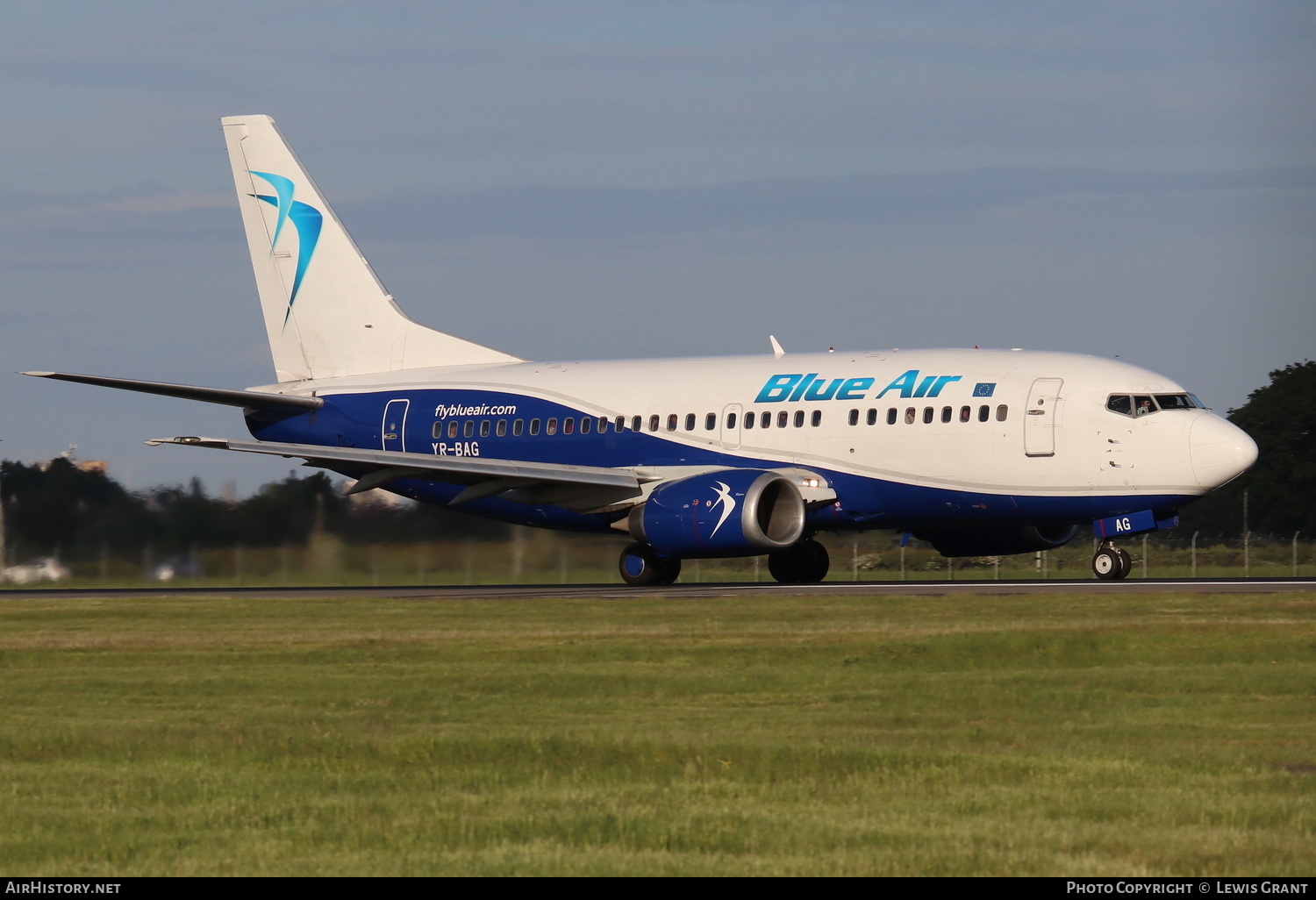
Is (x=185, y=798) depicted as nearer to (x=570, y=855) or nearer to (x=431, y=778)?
(x=431, y=778)

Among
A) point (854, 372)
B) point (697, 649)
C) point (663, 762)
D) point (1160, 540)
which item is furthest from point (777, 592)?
point (1160, 540)

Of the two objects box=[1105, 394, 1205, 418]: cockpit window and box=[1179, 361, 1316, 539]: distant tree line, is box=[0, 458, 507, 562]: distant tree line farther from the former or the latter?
box=[1179, 361, 1316, 539]: distant tree line

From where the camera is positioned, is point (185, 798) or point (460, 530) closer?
point (185, 798)

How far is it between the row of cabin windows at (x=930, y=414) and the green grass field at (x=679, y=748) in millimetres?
8919

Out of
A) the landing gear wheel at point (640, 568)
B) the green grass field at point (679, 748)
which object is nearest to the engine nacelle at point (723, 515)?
the landing gear wheel at point (640, 568)

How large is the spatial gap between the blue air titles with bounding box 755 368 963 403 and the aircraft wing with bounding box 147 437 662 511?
289cm

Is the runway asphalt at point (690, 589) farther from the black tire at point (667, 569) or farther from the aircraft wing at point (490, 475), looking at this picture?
the aircraft wing at point (490, 475)

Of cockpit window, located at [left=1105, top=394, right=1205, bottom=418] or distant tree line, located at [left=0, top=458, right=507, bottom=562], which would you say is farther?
distant tree line, located at [left=0, top=458, right=507, bottom=562]

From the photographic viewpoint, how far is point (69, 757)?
472 inches

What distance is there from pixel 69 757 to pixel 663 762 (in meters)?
4.02

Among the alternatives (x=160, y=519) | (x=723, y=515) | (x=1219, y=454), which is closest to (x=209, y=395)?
(x=160, y=519)

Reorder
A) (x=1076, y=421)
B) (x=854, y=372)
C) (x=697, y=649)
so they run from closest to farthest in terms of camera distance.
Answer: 1. (x=697, y=649)
2. (x=1076, y=421)
3. (x=854, y=372)

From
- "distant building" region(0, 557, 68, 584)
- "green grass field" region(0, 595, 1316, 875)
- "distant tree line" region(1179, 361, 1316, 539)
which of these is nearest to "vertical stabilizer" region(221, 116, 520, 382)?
"distant building" region(0, 557, 68, 584)

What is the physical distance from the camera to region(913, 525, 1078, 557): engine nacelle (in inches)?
1296
